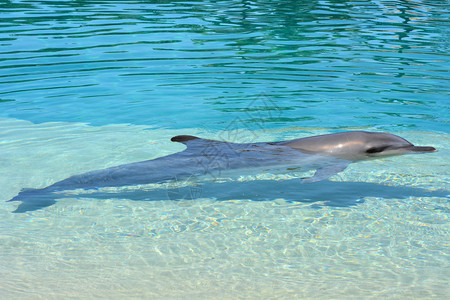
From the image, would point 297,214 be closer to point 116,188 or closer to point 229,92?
point 116,188

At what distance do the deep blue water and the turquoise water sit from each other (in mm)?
55

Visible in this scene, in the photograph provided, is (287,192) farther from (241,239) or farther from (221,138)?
(221,138)

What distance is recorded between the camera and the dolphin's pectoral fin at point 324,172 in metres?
5.62

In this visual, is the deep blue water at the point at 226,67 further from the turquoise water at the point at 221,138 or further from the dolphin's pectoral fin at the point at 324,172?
the dolphin's pectoral fin at the point at 324,172

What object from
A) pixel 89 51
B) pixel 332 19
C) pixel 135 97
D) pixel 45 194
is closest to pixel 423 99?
pixel 135 97

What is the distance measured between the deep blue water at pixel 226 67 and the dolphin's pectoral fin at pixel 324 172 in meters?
2.46

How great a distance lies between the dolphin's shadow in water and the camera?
5.80 m

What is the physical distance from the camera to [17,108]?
30.1 feet

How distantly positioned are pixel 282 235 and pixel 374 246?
791 millimetres

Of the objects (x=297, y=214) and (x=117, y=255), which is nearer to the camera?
(x=117, y=255)

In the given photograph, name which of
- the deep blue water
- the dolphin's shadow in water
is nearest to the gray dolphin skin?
the dolphin's shadow in water

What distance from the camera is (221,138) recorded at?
7840 mm

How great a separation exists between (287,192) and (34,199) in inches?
101

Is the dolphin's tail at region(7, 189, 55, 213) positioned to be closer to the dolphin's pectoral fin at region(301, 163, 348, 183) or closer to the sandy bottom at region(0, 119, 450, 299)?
the sandy bottom at region(0, 119, 450, 299)
